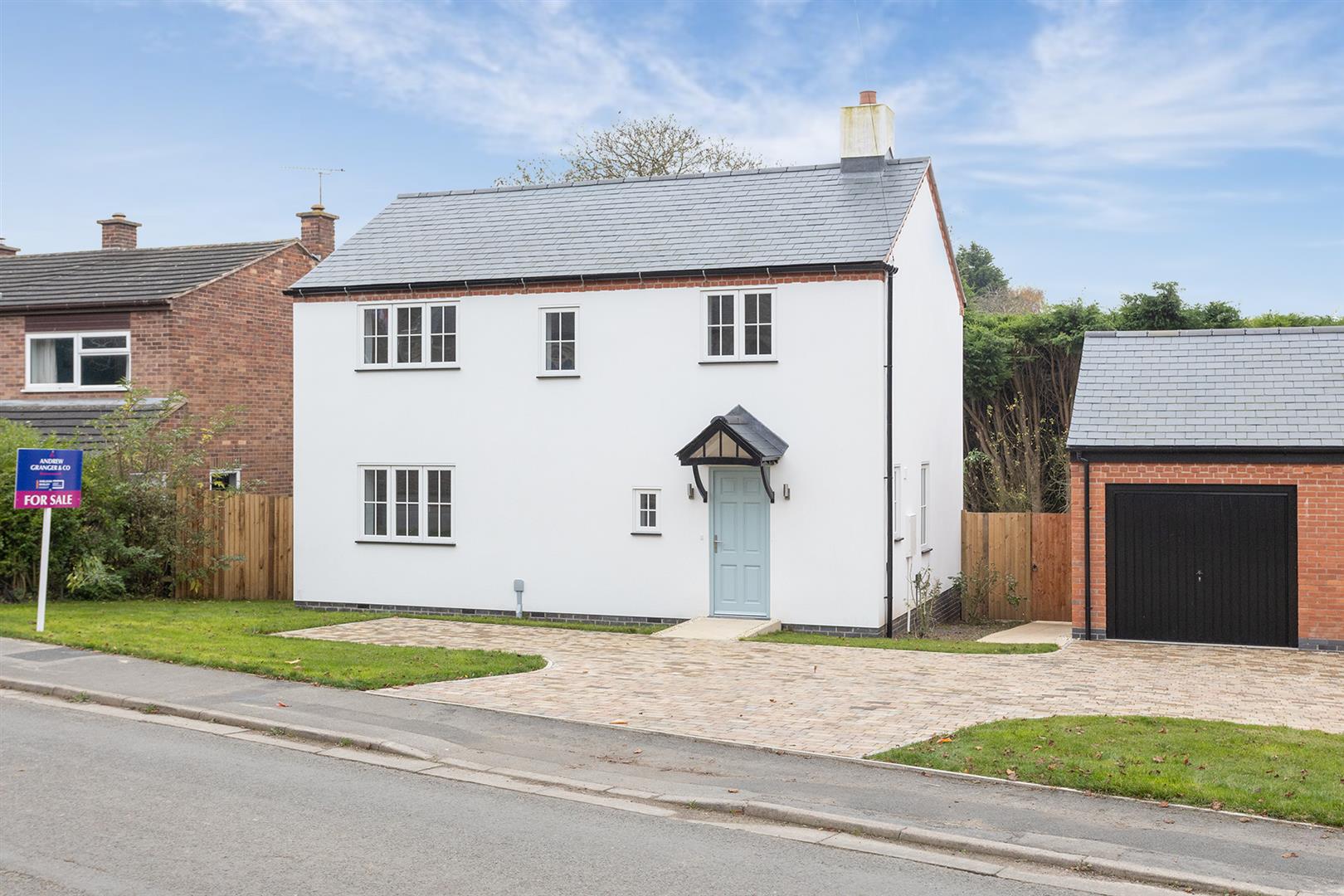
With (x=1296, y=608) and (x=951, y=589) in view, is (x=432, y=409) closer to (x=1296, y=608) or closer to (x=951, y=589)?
(x=951, y=589)

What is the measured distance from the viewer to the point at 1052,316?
30156 mm

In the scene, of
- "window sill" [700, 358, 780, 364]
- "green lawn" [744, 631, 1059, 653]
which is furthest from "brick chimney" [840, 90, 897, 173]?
"green lawn" [744, 631, 1059, 653]

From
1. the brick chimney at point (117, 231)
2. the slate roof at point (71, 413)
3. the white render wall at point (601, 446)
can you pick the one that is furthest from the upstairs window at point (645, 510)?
the brick chimney at point (117, 231)

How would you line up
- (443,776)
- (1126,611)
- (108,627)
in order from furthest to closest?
(1126,611)
(108,627)
(443,776)

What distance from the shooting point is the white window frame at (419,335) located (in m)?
21.1

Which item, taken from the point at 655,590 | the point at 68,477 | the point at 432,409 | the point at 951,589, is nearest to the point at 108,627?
the point at 68,477

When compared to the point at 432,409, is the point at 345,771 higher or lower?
lower

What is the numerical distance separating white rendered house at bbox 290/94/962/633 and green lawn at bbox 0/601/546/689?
2437 millimetres

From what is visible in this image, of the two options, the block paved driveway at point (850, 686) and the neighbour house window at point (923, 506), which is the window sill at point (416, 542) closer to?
the block paved driveway at point (850, 686)

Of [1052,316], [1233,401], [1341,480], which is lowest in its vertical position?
[1341,480]

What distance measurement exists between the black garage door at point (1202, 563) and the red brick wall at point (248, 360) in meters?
15.8

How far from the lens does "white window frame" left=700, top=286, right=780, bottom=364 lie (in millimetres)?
19188

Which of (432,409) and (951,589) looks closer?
(432,409)

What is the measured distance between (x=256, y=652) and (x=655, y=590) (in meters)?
6.55
